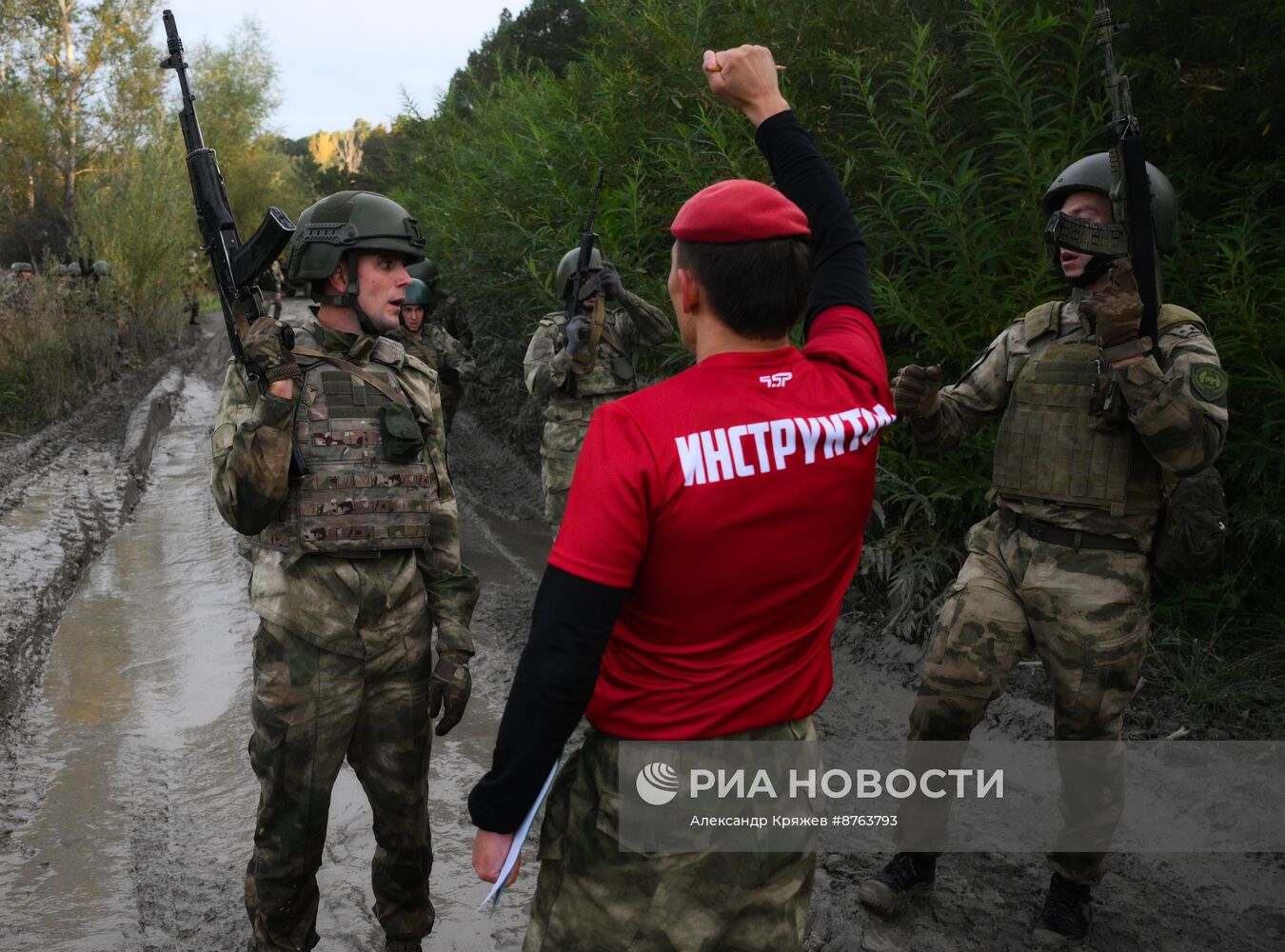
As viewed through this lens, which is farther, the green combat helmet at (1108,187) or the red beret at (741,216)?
the green combat helmet at (1108,187)

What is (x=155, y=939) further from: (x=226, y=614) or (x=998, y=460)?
(x=226, y=614)

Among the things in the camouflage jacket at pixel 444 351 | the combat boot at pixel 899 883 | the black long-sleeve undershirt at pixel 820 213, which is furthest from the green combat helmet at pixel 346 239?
the camouflage jacket at pixel 444 351

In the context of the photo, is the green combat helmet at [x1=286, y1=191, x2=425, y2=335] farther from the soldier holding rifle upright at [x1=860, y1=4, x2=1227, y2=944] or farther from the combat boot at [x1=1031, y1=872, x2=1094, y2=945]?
the combat boot at [x1=1031, y1=872, x2=1094, y2=945]

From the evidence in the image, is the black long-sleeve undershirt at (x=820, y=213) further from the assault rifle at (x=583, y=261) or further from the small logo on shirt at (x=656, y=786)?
the assault rifle at (x=583, y=261)

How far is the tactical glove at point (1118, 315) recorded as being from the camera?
287 cm

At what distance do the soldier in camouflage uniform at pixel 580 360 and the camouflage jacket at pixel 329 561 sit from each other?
3542 millimetres

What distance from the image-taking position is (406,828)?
120 inches

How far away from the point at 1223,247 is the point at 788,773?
12.2 feet

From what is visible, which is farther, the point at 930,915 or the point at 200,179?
the point at 930,915

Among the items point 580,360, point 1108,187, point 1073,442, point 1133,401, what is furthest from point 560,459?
point 1133,401

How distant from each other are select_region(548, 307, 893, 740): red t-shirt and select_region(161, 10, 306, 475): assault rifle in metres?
1.37

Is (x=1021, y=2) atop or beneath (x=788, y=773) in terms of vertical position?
atop

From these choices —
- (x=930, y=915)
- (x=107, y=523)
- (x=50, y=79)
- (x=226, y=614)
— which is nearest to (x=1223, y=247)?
(x=930, y=915)

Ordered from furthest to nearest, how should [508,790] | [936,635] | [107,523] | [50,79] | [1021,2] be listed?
[50,79], [107,523], [1021,2], [936,635], [508,790]
